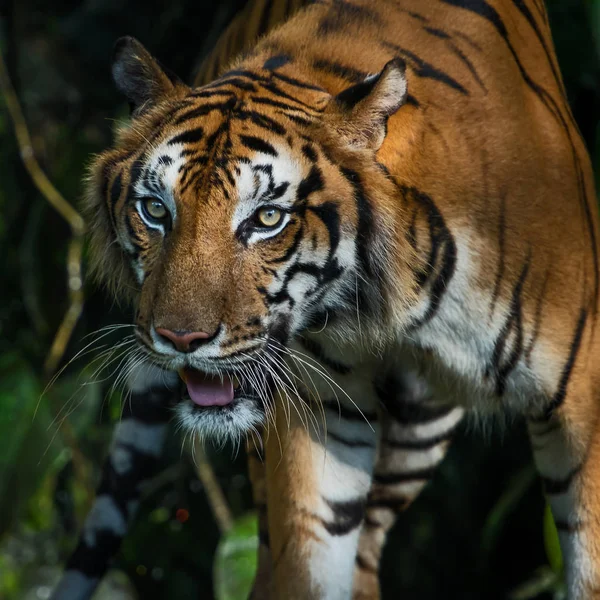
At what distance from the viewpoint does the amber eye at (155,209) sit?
1.77 m

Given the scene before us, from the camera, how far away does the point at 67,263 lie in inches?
142

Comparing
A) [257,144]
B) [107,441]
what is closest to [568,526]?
[257,144]

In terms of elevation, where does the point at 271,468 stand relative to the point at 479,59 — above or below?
below

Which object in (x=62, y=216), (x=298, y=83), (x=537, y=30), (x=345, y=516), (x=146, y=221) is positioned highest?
(x=537, y=30)

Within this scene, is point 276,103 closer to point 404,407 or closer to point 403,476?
point 404,407

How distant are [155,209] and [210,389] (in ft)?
1.02

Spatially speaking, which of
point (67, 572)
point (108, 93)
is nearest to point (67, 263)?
point (108, 93)

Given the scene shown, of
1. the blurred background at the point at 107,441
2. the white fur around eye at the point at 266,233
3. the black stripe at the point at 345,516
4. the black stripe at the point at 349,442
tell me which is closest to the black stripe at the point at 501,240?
the white fur around eye at the point at 266,233

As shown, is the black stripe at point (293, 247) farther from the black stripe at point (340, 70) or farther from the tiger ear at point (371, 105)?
the black stripe at point (340, 70)

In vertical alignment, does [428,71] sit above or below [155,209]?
above

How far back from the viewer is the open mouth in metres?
1.85

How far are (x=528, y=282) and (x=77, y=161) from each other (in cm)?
230

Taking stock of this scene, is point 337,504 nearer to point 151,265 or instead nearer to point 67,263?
point 151,265

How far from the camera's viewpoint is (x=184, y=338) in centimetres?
166
